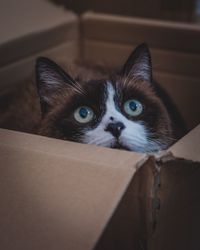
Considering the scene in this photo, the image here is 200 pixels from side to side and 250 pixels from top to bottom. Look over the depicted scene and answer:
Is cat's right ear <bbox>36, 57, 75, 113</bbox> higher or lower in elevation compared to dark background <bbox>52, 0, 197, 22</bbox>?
higher

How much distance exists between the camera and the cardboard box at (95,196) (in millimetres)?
520

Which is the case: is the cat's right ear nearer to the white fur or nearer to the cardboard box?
the white fur

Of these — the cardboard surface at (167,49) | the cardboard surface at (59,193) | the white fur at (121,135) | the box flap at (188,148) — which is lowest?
the cardboard surface at (167,49)

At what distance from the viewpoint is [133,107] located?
0.79 meters

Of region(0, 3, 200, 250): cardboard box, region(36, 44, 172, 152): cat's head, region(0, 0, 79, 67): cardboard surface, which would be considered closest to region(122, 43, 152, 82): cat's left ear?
region(36, 44, 172, 152): cat's head

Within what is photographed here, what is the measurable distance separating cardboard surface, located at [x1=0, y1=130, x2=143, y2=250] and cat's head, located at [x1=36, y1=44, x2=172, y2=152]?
0.52 ft

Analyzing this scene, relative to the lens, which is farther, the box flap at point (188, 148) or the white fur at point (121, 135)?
the white fur at point (121, 135)

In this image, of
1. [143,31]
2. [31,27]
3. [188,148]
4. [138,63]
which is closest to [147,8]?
[143,31]

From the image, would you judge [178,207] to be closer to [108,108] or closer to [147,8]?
[108,108]

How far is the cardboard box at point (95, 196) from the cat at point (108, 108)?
0.13 meters

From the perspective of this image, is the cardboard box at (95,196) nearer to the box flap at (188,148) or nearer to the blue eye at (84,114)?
the box flap at (188,148)

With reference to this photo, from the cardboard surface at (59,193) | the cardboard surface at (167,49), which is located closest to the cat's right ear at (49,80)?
the cardboard surface at (59,193)

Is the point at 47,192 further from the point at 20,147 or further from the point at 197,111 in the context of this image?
the point at 197,111

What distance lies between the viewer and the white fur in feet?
2.40
